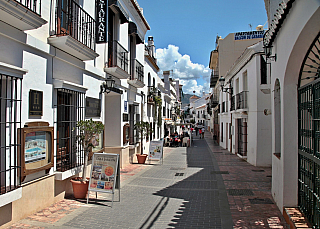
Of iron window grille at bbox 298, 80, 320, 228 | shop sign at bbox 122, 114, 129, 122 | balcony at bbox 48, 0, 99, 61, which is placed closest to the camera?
iron window grille at bbox 298, 80, 320, 228

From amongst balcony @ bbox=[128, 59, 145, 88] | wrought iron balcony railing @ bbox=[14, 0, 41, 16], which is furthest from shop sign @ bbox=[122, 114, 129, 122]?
wrought iron balcony railing @ bbox=[14, 0, 41, 16]

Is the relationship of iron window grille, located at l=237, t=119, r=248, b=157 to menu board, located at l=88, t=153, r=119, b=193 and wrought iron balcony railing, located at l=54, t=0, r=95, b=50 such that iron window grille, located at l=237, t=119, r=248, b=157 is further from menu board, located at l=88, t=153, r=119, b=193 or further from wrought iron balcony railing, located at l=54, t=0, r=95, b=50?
menu board, located at l=88, t=153, r=119, b=193

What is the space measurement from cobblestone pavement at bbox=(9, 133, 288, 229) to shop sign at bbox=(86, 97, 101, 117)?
269 cm

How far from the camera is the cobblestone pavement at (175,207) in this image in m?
5.56

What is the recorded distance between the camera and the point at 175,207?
6809 millimetres

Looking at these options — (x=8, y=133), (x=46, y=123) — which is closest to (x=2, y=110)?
(x=8, y=133)

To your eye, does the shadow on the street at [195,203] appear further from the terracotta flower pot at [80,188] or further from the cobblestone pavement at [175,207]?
the terracotta flower pot at [80,188]

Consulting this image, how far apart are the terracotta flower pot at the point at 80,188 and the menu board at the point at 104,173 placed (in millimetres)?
268

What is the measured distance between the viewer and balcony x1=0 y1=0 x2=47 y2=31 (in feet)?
15.0

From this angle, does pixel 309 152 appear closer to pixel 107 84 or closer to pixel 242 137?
pixel 107 84

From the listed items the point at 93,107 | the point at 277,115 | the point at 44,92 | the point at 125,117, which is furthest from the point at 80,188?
the point at 125,117

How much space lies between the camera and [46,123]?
6.18m

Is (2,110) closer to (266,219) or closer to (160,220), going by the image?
(160,220)

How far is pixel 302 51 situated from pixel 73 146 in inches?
245
